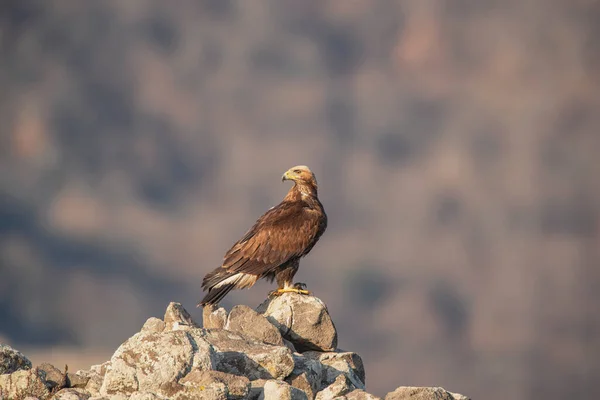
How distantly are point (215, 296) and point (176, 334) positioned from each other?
6.84m

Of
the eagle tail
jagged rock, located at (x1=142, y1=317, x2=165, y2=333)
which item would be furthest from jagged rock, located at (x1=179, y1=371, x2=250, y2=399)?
the eagle tail

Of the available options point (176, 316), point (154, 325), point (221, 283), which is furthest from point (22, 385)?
point (221, 283)

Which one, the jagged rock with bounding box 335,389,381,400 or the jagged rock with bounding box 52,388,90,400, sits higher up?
the jagged rock with bounding box 335,389,381,400

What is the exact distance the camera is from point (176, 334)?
1503cm

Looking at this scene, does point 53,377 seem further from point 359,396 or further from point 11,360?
point 359,396

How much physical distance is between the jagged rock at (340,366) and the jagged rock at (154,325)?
2998mm

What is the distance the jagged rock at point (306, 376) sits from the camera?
16344 mm

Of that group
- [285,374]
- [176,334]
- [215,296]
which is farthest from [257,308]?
[176,334]

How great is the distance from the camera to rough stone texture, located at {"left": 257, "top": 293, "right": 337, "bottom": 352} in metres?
19.8

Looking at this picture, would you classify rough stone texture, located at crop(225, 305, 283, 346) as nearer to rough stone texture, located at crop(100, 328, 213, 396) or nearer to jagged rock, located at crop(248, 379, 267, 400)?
jagged rock, located at crop(248, 379, 267, 400)

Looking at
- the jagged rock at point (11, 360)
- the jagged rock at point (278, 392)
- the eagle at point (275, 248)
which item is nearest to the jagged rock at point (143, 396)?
the jagged rock at point (278, 392)

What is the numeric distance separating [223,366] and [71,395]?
2556 millimetres

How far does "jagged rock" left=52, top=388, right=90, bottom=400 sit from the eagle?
6771mm

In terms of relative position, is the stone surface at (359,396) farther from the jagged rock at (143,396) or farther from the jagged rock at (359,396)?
the jagged rock at (143,396)
